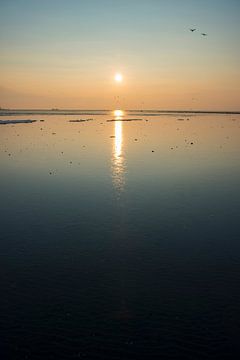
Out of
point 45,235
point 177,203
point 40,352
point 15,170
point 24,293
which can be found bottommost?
point 40,352

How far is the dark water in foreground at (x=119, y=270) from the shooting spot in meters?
8.95

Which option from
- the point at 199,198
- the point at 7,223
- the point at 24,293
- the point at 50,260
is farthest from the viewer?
the point at 199,198

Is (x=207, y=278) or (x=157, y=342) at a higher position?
(x=207, y=278)

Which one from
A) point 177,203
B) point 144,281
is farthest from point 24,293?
point 177,203

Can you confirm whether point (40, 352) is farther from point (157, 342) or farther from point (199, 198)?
point (199, 198)

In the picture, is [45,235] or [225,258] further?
[45,235]

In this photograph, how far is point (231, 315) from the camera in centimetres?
996

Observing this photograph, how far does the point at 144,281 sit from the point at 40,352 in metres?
4.34

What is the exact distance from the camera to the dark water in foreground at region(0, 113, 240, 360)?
8.95 m

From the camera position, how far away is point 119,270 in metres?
12.5

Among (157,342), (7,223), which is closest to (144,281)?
(157,342)

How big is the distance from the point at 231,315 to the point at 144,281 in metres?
3.02

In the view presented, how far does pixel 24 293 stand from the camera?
1096 cm

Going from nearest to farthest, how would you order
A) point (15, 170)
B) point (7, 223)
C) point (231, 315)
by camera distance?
point (231, 315) → point (7, 223) → point (15, 170)
